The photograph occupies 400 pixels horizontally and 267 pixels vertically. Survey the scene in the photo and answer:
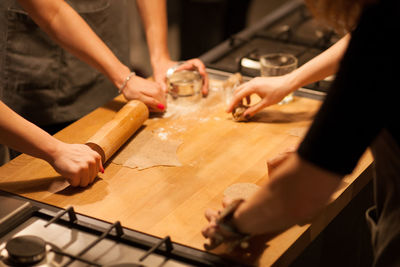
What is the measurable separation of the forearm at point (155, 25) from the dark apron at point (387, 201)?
961mm

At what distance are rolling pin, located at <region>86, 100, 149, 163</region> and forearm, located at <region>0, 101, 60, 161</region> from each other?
12cm

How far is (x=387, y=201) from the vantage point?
41.4 inches

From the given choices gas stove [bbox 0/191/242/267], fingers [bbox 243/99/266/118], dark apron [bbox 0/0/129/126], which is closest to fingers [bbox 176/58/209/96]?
fingers [bbox 243/99/266/118]

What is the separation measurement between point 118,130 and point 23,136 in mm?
264

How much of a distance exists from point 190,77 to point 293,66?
1.07 feet

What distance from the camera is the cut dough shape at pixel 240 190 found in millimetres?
1225

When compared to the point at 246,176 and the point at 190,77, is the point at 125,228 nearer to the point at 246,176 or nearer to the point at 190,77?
the point at 246,176

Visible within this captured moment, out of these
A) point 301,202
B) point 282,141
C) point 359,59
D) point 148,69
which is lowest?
point 148,69

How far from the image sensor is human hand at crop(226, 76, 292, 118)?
1562 millimetres

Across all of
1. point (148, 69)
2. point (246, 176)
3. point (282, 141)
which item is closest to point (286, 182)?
point (246, 176)

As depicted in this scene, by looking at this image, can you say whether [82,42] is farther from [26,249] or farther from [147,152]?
[26,249]

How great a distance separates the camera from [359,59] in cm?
76

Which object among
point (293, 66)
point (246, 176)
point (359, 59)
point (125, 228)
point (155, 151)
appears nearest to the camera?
point (359, 59)

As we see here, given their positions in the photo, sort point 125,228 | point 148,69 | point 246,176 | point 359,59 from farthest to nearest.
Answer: point 148,69 → point 246,176 → point 125,228 → point 359,59
